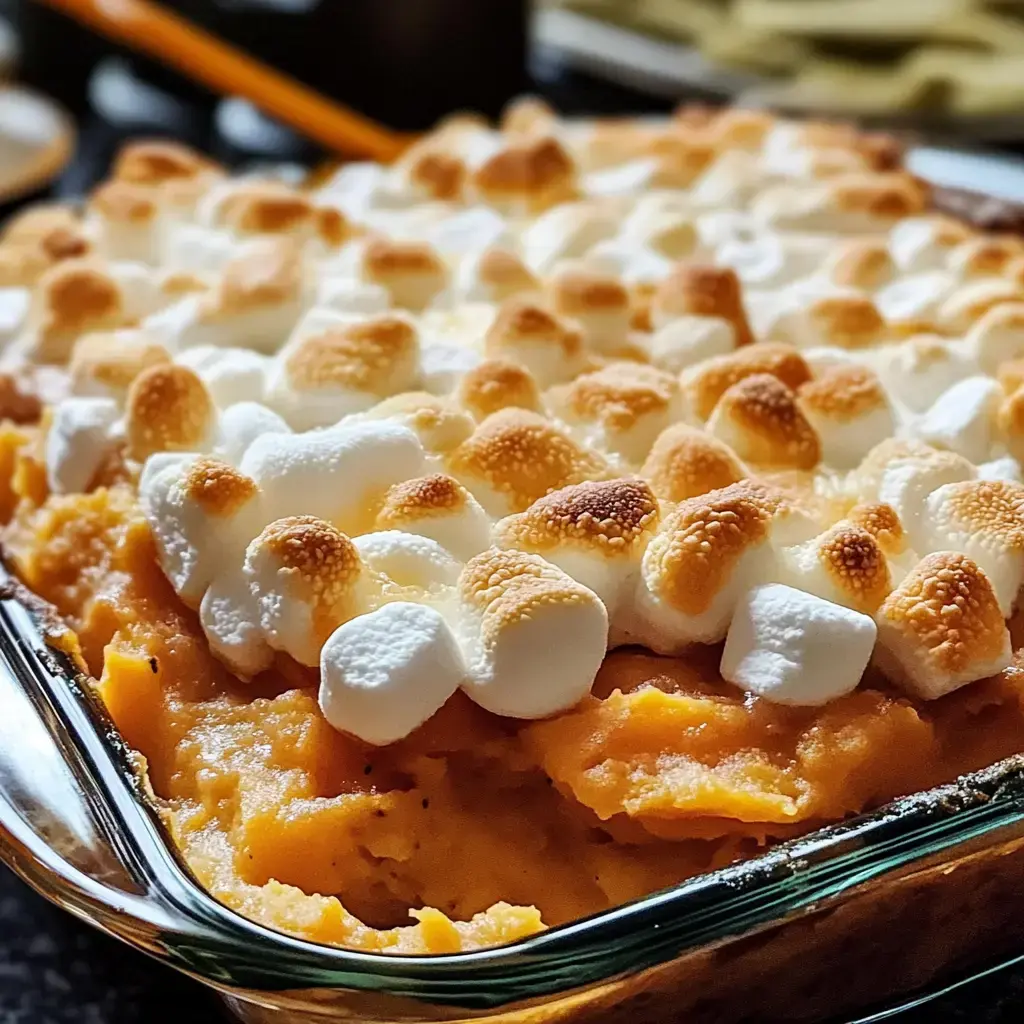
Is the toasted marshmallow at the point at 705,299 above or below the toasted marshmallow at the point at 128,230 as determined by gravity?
above

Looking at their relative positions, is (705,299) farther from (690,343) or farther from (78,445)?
(78,445)

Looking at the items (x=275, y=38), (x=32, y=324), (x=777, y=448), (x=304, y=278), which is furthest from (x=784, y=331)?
(x=275, y=38)

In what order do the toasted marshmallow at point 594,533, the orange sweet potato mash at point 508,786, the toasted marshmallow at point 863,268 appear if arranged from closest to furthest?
the orange sweet potato mash at point 508,786
the toasted marshmallow at point 594,533
the toasted marshmallow at point 863,268

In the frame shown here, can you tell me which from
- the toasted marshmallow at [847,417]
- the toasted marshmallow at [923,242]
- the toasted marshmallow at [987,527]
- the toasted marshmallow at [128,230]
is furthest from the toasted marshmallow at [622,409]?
the toasted marshmallow at [128,230]

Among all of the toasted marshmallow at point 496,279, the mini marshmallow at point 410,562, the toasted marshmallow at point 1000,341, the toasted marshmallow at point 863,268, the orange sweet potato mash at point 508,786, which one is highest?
the toasted marshmallow at point 1000,341

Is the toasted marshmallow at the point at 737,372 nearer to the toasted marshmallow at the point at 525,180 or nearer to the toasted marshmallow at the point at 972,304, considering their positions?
the toasted marshmallow at the point at 972,304

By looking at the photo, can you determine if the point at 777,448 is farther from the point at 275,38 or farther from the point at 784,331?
the point at 275,38

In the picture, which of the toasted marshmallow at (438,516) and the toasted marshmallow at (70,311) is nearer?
the toasted marshmallow at (438,516)
